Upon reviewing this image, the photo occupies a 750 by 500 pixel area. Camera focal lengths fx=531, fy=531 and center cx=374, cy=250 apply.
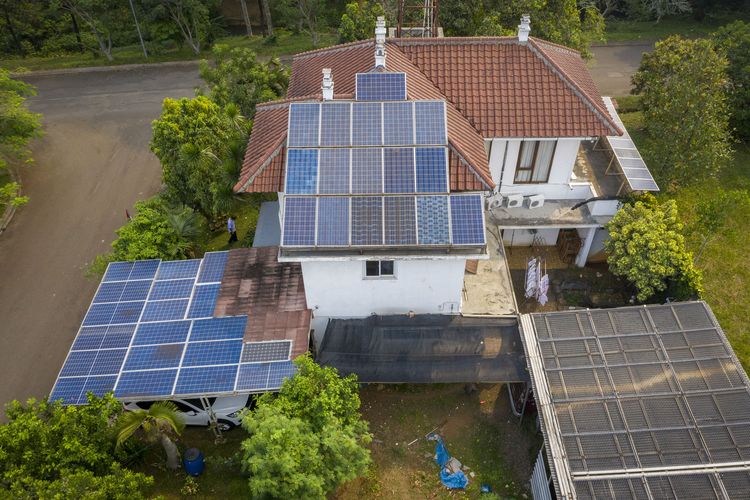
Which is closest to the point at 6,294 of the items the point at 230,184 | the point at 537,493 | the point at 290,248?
the point at 230,184

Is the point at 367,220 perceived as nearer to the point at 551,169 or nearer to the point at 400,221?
the point at 400,221

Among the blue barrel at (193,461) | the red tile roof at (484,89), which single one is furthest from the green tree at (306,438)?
the red tile roof at (484,89)

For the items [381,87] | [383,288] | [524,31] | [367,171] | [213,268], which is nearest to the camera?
[367,171]

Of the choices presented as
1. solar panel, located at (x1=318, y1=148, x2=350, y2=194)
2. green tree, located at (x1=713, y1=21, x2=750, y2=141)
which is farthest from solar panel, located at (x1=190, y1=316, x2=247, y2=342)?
green tree, located at (x1=713, y1=21, x2=750, y2=141)

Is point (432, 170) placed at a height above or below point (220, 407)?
above

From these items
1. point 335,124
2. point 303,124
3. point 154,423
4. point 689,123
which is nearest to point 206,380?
point 154,423

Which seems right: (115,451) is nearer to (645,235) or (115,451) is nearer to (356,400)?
(356,400)

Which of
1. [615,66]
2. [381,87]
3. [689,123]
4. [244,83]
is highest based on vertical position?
[381,87]
